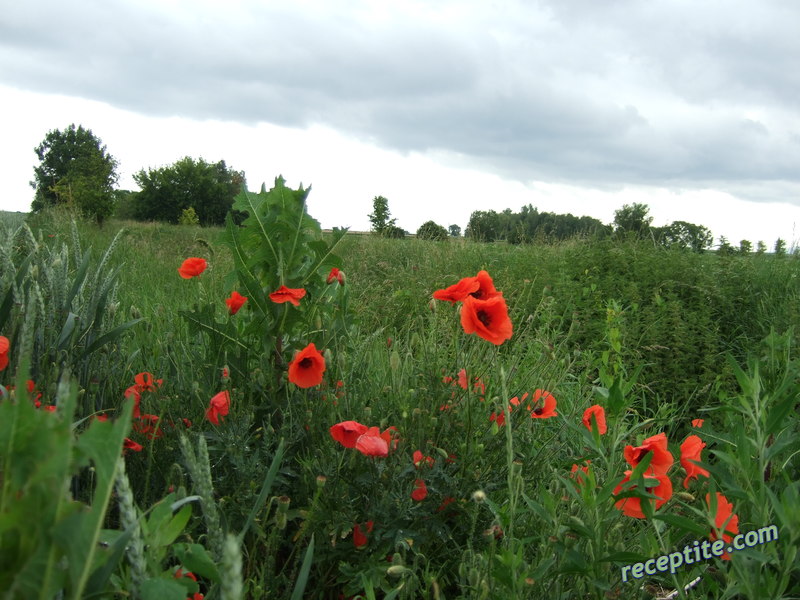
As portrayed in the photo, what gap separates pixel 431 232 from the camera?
11156 millimetres

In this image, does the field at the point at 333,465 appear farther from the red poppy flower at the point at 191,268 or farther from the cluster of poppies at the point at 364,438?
the red poppy flower at the point at 191,268

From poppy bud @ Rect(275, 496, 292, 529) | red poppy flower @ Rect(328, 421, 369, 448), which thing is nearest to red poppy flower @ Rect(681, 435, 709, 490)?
red poppy flower @ Rect(328, 421, 369, 448)

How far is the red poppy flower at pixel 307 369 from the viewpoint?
1611 millimetres

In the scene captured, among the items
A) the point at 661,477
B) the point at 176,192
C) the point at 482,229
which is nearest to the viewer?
the point at 661,477

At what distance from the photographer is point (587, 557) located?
1.29 meters

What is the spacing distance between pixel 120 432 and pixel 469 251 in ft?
26.2

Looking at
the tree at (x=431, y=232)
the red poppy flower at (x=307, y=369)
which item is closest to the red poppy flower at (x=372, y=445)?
the red poppy flower at (x=307, y=369)

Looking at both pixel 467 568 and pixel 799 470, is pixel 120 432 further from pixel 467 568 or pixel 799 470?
pixel 799 470

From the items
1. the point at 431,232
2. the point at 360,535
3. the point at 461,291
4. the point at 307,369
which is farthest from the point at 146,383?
the point at 431,232

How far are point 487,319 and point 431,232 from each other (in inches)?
376

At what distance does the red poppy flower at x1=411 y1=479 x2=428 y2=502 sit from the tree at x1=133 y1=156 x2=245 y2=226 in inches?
1792

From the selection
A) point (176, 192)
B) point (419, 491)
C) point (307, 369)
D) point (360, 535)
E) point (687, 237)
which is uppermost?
point (176, 192)

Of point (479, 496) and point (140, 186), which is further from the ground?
point (140, 186)

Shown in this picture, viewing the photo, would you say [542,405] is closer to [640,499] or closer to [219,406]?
[640,499]
